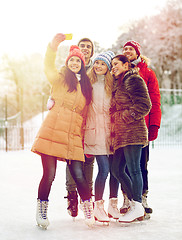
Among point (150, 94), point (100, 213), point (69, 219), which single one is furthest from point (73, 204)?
point (150, 94)

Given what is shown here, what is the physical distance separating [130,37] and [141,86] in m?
26.8

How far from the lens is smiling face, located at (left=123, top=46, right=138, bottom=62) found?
4223mm

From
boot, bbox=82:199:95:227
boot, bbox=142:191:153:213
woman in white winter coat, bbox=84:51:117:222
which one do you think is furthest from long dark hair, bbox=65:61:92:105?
boot, bbox=142:191:153:213

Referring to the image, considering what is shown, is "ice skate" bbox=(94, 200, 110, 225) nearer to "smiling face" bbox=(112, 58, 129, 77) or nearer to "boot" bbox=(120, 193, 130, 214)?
"boot" bbox=(120, 193, 130, 214)

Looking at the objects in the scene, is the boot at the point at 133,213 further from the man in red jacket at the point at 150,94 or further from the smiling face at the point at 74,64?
the smiling face at the point at 74,64

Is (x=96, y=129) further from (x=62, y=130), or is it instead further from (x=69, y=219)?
(x=69, y=219)

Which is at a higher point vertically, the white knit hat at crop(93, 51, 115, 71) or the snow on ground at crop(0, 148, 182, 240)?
the white knit hat at crop(93, 51, 115, 71)

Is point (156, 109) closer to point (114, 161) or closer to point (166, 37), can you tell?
point (114, 161)

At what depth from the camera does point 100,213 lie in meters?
3.88

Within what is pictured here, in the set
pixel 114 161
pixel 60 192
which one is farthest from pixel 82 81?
pixel 60 192

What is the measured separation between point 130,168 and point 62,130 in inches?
29.1

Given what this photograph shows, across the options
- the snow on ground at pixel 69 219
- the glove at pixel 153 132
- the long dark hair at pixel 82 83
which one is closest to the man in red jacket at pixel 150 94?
the glove at pixel 153 132

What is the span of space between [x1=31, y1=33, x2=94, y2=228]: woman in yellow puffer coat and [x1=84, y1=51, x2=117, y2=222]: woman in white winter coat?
0.13 metres

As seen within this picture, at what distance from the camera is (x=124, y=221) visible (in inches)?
152
